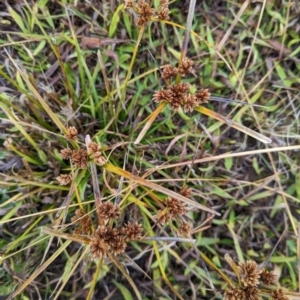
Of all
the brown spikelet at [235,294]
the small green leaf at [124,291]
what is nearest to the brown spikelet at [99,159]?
the brown spikelet at [235,294]

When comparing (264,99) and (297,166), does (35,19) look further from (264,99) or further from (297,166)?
(297,166)

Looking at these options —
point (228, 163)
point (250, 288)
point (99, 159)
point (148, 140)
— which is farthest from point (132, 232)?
point (228, 163)

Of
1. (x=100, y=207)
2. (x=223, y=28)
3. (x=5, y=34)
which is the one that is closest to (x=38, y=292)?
(x=100, y=207)

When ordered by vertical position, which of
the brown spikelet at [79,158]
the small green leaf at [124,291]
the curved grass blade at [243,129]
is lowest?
the small green leaf at [124,291]

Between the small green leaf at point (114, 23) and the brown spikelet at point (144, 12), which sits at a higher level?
the brown spikelet at point (144, 12)

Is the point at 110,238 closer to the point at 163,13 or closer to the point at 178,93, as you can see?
the point at 178,93

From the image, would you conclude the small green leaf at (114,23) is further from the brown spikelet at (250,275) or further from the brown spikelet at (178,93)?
the brown spikelet at (250,275)

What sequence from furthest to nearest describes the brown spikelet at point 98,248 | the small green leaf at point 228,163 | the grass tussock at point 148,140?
the small green leaf at point 228,163 < the grass tussock at point 148,140 < the brown spikelet at point 98,248

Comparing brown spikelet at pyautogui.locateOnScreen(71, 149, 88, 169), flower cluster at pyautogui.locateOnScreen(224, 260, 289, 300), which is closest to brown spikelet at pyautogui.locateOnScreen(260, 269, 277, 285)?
flower cluster at pyautogui.locateOnScreen(224, 260, 289, 300)

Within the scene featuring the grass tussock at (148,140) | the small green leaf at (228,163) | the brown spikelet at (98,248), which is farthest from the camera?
the small green leaf at (228,163)
